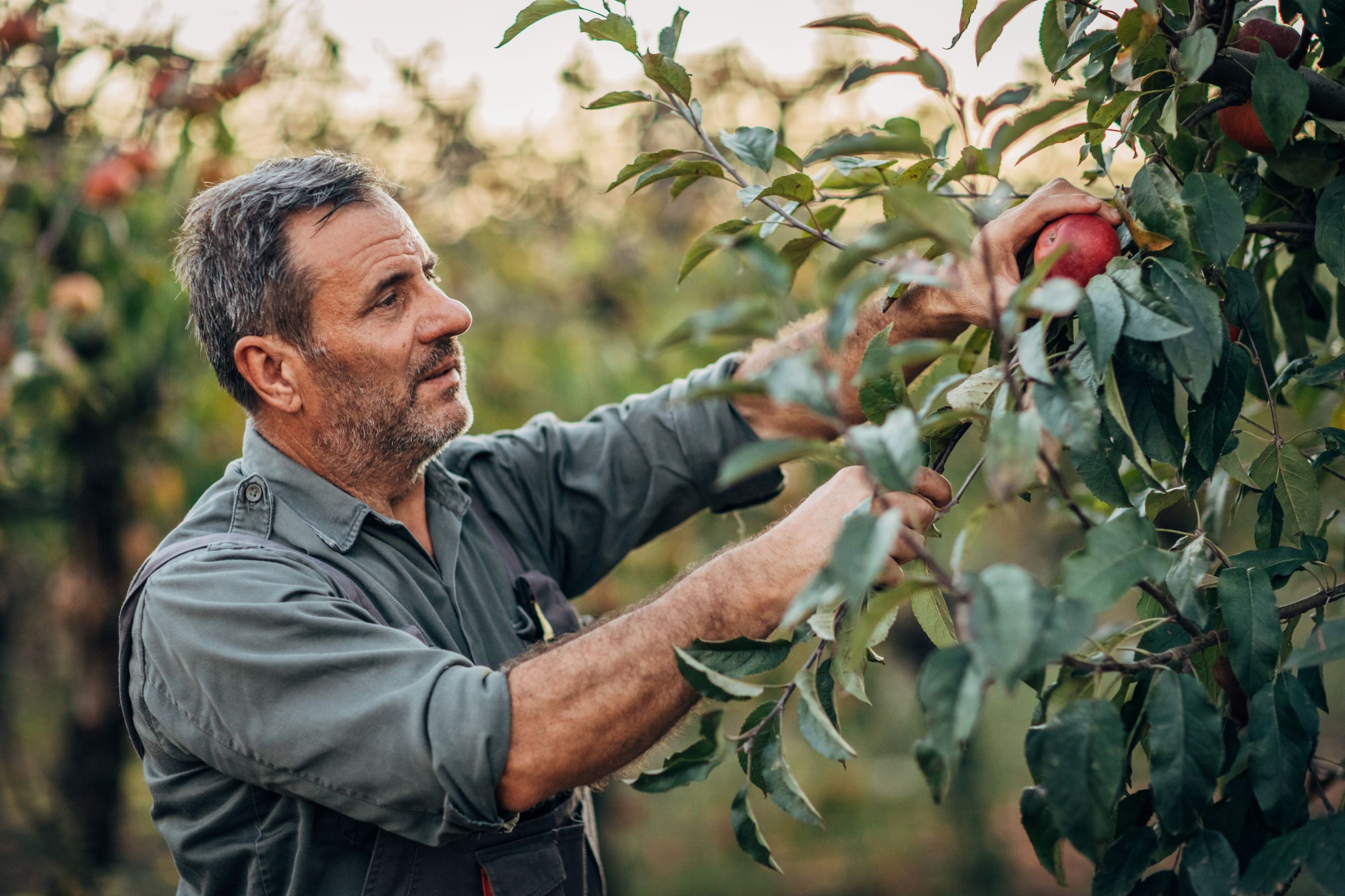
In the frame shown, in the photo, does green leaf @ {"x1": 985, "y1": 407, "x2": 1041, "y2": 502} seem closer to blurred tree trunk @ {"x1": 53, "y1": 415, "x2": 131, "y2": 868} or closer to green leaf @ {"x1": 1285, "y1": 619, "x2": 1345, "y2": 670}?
green leaf @ {"x1": 1285, "y1": 619, "x2": 1345, "y2": 670}

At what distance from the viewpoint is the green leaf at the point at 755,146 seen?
1.16 metres

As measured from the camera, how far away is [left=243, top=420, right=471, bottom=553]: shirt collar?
142 cm

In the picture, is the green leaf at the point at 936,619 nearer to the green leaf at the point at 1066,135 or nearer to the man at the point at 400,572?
the man at the point at 400,572

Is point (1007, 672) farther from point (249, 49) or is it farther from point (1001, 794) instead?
point (1001, 794)

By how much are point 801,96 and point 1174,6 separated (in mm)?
2823

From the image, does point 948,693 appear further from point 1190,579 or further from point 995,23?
point 995,23

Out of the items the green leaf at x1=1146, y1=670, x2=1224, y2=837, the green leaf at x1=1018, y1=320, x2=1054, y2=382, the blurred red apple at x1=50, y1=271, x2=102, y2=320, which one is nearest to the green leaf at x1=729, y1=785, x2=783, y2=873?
the green leaf at x1=1146, y1=670, x2=1224, y2=837

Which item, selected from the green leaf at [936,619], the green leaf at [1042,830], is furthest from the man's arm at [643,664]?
the green leaf at [1042,830]

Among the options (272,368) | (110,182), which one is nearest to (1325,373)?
(272,368)

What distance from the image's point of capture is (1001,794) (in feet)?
15.8

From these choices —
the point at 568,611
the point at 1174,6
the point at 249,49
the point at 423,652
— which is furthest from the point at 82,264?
the point at 1174,6

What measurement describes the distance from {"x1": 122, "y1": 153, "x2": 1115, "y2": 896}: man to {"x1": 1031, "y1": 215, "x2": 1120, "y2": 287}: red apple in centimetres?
3

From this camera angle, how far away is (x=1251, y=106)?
1002mm

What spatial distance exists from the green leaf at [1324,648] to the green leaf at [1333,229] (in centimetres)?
35
